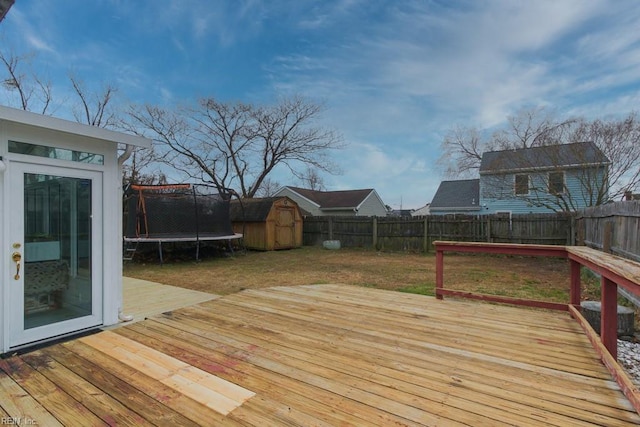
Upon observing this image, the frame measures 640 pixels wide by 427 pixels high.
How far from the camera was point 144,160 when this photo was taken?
56.4 ft

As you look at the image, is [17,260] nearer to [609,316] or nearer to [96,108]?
[609,316]

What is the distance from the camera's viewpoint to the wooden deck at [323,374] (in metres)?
1.74

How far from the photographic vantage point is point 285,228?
13.6 metres

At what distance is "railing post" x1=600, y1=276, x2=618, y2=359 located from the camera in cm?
228

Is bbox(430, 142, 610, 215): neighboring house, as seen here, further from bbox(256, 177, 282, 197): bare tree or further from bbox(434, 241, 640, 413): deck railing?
bbox(256, 177, 282, 197): bare tree

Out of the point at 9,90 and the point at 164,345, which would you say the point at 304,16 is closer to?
the point at 164,345

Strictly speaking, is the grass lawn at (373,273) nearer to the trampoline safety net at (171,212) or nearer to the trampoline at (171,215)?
the trampoline at (171,215)

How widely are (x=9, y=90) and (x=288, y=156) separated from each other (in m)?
13.1

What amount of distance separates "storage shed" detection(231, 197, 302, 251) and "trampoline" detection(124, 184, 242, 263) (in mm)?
2251

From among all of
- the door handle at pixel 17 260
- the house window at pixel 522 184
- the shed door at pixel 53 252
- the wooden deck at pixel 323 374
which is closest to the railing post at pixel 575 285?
the wooden deck at pixel 323 374

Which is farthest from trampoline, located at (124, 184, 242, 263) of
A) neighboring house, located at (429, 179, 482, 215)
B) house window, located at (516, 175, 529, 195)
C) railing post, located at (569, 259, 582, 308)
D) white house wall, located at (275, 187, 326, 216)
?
white house wall, located at (275, 187, 326, 216)

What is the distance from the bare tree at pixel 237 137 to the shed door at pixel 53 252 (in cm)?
1587

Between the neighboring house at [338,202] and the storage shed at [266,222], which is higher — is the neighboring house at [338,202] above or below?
above

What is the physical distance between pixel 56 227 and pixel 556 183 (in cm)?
1451
